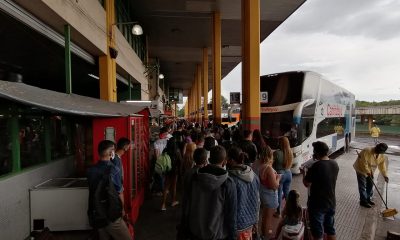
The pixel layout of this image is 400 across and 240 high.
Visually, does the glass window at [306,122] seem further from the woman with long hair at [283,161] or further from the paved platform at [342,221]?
the woman with long hair at [283,161]

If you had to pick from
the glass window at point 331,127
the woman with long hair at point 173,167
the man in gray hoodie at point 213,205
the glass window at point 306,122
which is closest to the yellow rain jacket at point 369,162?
the glass window at point 306,122

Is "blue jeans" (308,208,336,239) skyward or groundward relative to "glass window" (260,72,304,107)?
groundward

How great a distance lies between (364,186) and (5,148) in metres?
7.50

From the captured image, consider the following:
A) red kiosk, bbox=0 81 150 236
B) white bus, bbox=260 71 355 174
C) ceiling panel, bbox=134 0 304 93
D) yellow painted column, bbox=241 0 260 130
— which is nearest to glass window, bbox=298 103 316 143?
white bus, bbox=260 71 355 174

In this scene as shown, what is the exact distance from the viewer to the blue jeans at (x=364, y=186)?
20.9 ft

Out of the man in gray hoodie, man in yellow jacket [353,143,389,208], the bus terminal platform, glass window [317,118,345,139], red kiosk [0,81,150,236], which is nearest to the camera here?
the man in gray hoodie

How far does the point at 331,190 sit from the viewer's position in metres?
3.91

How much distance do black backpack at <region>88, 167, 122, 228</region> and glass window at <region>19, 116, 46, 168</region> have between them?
2473mm

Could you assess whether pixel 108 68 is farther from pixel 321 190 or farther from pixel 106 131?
pixel 321 190

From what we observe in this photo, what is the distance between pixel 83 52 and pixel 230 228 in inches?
282

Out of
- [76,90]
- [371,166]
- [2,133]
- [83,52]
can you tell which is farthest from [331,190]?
[76,90]

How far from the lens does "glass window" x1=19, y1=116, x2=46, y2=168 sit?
478 centimetres

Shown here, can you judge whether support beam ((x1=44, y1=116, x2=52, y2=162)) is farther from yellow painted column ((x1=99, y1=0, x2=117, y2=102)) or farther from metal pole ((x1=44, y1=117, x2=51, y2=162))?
yellow painted column ((x1=99, y1=0, x2=117, y2=102))

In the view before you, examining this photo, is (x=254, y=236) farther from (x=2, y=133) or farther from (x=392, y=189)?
(x=392, y=189)
